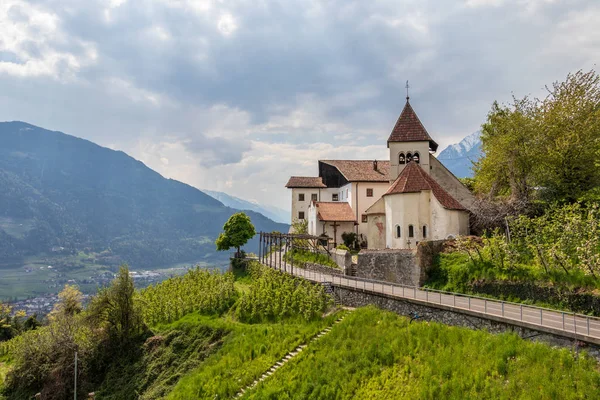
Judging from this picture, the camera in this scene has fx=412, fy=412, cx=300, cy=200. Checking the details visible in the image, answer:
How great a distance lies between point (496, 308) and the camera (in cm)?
2117

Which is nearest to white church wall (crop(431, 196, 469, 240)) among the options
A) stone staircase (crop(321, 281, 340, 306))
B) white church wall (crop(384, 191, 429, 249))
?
white church wall (crop(384, 191, 429, 249))

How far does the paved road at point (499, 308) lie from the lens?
1734 cm

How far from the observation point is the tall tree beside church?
3078cm

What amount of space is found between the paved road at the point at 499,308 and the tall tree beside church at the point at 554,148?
13057 millimetres

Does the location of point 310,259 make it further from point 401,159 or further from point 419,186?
point 401,159

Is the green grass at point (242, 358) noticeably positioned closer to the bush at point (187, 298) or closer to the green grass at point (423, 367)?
the green grass at point (423, 367)

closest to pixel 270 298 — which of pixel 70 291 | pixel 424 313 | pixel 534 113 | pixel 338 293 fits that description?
pixel 338 293

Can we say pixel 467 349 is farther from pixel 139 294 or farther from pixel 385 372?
pixel 139 294

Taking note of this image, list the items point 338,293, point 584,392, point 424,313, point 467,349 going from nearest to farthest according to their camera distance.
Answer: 1. point 584,392
2. point 467,349
3. point 424,313
4. point 338,293

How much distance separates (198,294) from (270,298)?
9.13 meters

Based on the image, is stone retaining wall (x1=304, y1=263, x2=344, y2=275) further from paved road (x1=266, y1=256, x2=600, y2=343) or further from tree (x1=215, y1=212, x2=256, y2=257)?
tree (x1=215, y1=212, x2=256, y2=257)

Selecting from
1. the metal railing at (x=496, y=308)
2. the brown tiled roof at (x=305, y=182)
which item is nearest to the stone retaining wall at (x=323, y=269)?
the metal railing at (x=496, y=308)

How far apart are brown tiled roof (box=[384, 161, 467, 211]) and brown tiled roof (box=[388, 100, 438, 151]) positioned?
336 inches

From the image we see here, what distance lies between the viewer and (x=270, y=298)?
3098 cm
